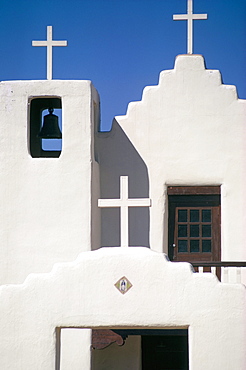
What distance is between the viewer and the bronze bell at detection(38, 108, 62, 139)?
48.7 feet

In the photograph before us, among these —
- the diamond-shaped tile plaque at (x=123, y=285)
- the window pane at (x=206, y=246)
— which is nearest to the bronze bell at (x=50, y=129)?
the window pane at (x=206, y=246)

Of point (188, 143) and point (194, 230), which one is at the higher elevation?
point (188, 143)

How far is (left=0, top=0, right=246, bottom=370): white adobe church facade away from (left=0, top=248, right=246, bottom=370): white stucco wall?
1cm

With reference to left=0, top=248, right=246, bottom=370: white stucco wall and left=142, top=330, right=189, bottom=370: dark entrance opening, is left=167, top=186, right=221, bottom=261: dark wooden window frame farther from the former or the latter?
left=0, top=248, right=246, bottom=370: white stucco wall

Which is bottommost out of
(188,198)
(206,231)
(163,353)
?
(163,353)

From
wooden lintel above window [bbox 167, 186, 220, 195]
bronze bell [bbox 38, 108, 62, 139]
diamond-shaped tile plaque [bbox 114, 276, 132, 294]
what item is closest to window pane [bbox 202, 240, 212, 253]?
wooden lintel above window [bbox 167, 186, 220, 195]

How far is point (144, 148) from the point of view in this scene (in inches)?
568

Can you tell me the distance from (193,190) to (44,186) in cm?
280

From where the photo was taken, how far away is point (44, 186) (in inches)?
534

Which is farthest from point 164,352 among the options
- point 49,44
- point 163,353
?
point 49,44

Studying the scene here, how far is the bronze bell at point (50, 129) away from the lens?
14.9 m

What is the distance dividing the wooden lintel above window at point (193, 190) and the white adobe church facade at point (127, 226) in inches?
1.0

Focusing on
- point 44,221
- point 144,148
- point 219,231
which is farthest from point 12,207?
point 219,231

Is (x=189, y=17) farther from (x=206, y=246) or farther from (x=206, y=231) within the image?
(x=206, y=246)
